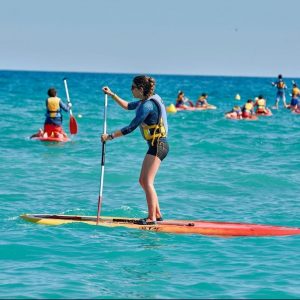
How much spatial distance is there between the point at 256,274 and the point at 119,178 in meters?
7.77

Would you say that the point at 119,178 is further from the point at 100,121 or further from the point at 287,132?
the point at 100,121

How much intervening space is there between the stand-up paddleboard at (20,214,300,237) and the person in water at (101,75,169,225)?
0.24 meters

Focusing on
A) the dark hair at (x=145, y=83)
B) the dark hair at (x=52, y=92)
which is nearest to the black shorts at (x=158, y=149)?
the dark hair at (x=145, y=83)

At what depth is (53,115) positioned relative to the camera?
67.9ft

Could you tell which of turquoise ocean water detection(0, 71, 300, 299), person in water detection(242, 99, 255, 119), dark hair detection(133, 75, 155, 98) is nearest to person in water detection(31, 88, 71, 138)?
turquoise ocean water detection(0, 71, 300, 299)

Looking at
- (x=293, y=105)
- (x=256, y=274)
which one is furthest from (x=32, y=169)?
(x=293, y=105)

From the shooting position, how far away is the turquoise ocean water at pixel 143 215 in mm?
7949

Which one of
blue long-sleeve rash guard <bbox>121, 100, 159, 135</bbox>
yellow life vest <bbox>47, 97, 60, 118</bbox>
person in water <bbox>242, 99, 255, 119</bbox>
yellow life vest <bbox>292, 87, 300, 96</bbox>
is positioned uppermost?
yellow life vest <bbox>292, 87, 300, 96</bbox>

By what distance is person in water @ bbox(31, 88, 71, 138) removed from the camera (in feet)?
66.1

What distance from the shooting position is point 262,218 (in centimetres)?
1179

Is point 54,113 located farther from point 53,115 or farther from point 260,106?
point 260,106

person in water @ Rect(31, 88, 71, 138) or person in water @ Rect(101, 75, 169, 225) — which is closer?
person in water @ Rect(101, 75, 169, 225)

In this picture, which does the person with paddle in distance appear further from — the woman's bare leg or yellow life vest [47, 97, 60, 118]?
the woman's bare leg

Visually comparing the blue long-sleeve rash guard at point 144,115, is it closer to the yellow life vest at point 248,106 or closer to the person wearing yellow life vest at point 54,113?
the person wearing yellow life vest at point 54,113
